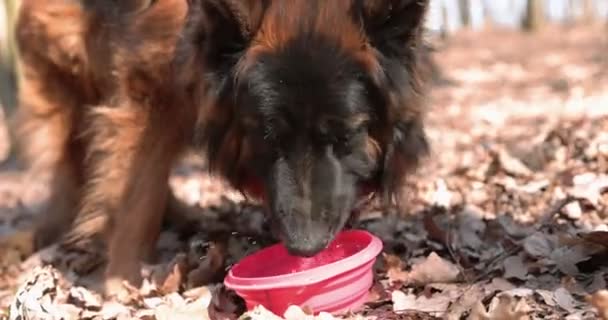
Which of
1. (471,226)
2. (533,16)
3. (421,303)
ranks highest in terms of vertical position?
(421,303)

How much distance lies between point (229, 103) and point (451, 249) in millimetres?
1510

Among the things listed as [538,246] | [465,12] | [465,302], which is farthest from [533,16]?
[465,302]

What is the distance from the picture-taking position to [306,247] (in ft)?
11.8

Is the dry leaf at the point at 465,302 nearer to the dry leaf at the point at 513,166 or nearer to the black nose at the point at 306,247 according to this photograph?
the black nose at the point at 306,247

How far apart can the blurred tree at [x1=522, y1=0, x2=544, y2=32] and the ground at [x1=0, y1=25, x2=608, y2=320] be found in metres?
19.8

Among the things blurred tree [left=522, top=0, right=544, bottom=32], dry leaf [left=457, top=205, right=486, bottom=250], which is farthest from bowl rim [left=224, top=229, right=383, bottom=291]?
blurred tree [left=522, top=0, right=544, bottom=32]

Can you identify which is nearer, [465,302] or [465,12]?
[465,302]

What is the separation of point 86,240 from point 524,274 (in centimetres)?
304

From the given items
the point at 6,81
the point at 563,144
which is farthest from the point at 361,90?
the point at 6,81

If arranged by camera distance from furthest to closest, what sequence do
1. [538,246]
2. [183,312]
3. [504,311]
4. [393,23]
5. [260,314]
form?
[538,246], [183,312], [393,23], [260,314], [504,311]

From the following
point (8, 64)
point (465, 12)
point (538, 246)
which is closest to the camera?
point (538, 246)

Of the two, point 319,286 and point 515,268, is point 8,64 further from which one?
point 515,268

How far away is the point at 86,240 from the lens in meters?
5.70

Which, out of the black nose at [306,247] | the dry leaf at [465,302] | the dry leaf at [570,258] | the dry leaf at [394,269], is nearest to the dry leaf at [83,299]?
the black nose at [306,247]
